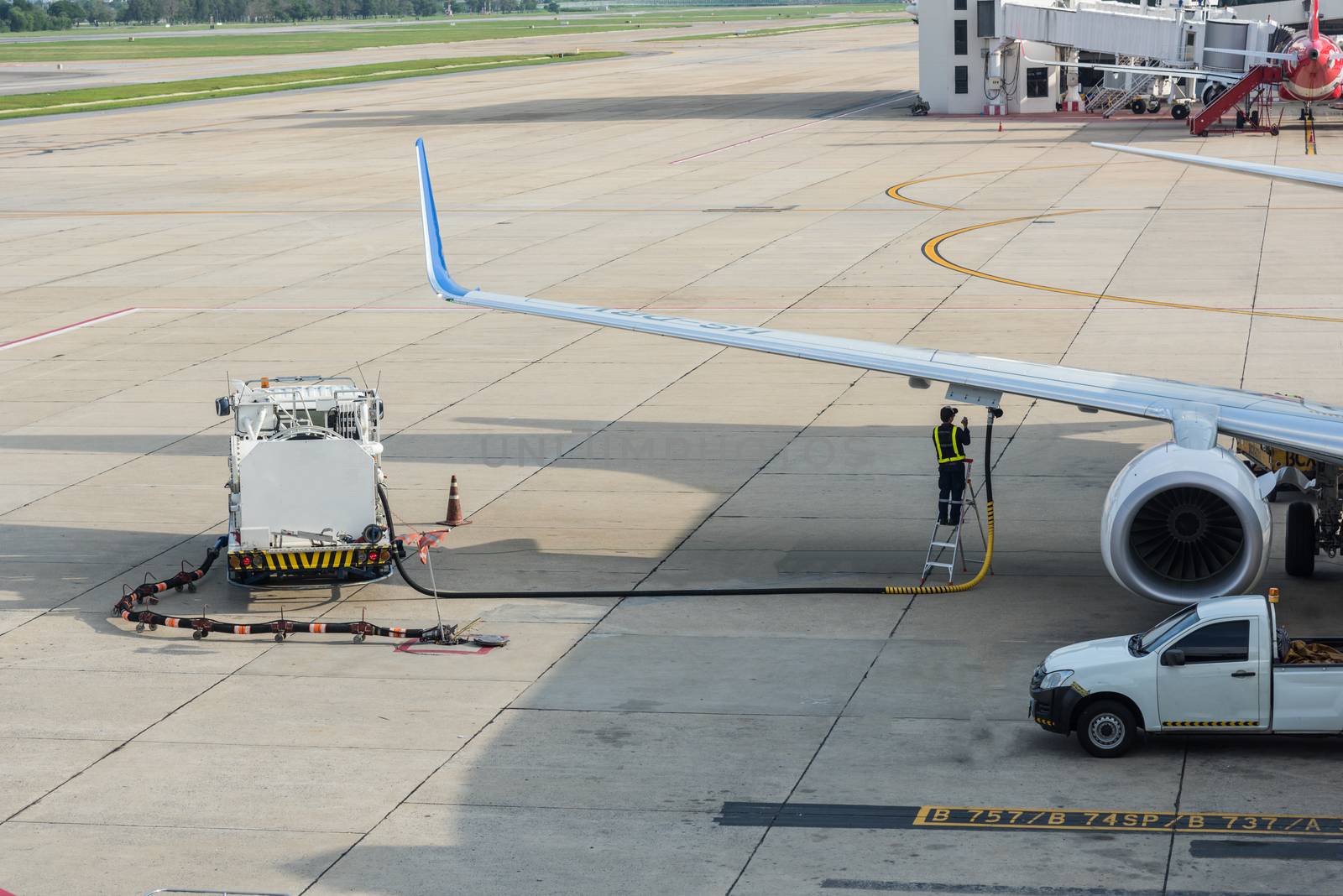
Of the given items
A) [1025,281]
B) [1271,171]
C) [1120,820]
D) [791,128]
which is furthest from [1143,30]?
[1120,820]

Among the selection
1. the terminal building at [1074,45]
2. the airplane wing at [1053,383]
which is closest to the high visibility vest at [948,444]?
the airplane wing at [1053,383]

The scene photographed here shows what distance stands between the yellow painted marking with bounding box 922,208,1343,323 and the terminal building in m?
30.5

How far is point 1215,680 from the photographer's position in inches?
636

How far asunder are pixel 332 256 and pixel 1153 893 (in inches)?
1650

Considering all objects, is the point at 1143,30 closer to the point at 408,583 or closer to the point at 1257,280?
the point at 1257,280

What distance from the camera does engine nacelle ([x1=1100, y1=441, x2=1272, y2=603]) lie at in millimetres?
18609

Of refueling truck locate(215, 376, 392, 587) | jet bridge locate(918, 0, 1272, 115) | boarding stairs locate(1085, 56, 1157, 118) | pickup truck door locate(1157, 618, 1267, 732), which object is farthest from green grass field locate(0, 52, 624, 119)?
pickup truck door locate(1157, 618, 1267, 732)

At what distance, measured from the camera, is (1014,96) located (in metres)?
94.9

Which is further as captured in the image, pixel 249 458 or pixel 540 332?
pixel 540 332

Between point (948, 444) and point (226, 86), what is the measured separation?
121354 millimetres

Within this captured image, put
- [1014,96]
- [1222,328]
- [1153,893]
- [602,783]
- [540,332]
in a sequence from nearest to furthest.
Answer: [1153,893] < [602,783] < [1222,328] < [540,332] < [1014,96]

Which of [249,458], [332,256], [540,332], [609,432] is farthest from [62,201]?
[249,458]

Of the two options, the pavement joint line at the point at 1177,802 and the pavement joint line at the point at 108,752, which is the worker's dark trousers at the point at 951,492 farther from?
the pavement joint line at the point at 108,752

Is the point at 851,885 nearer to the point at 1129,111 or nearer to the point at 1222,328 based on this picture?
the point at 1222,328
